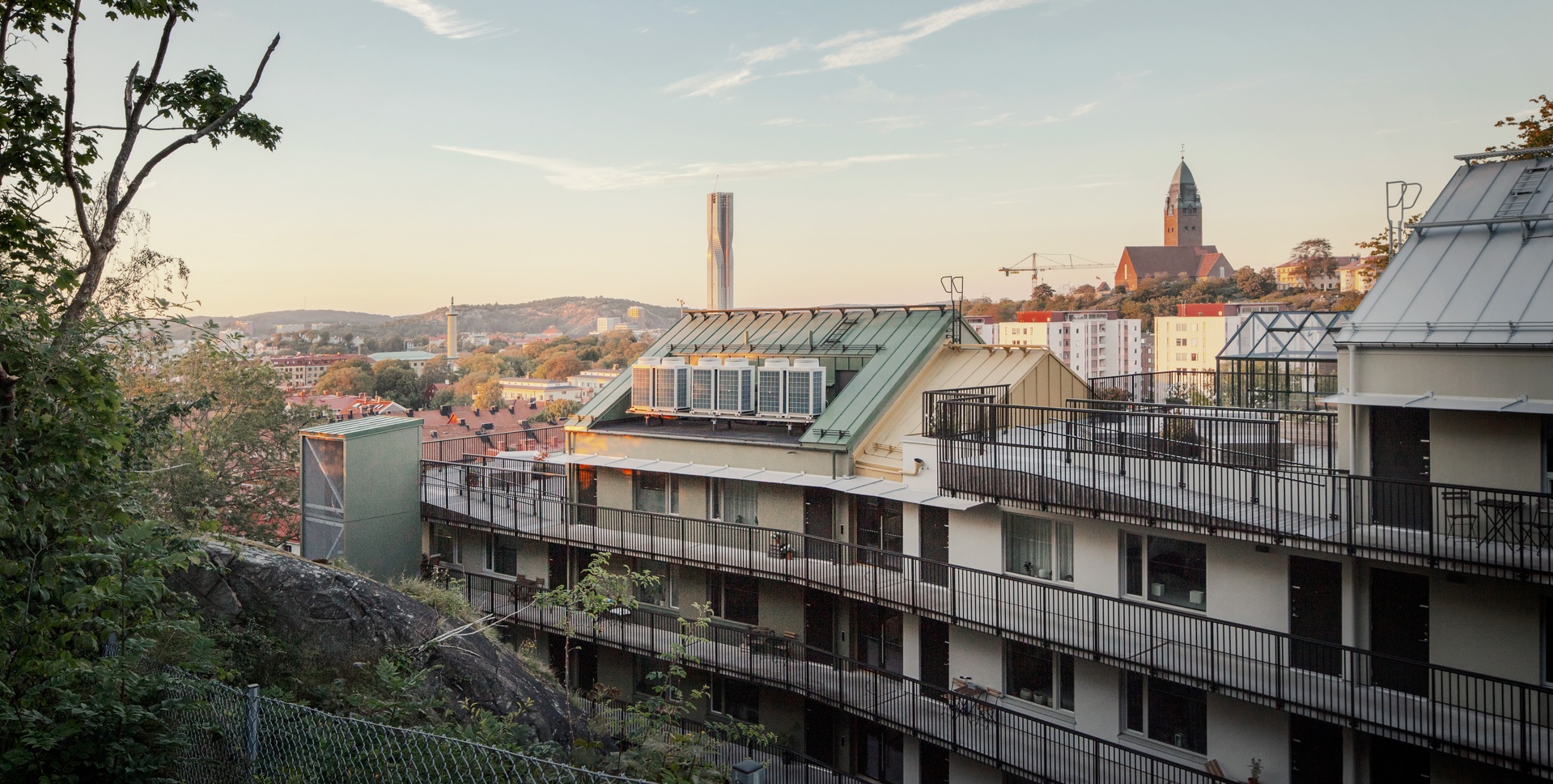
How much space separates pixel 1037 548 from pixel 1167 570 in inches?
88.6

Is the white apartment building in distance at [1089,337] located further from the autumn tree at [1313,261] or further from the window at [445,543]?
the window at [445,543]

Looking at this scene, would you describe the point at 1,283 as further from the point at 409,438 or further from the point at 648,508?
the point at 409,438

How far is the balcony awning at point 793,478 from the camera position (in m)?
17.0

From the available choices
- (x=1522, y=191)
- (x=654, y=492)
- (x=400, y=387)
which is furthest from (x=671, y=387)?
(x=400, y=387)

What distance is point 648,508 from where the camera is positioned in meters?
22.4

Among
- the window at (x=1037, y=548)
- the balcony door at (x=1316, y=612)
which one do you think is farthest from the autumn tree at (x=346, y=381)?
the balcony door at (x=1316, y=612)

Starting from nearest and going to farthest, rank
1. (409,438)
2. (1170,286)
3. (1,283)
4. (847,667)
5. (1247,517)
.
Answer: (1,283) → (1247,517) → (847,667) → (409,438) → (1170,286)

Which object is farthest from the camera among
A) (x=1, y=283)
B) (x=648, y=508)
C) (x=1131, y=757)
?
(x=648, y=508)

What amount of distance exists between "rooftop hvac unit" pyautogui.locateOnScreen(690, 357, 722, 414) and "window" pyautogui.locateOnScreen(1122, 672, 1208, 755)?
36.7 feet

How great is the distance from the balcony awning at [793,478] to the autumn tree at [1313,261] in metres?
91.4

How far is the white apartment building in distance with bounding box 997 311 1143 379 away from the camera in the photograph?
9825 centimetres

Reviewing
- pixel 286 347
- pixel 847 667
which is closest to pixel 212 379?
pixel 847 667

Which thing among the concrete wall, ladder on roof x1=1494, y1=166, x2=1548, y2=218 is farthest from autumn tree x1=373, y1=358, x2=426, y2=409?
ladder on roof x1=1494, y1=166, x2=1548, y2=218

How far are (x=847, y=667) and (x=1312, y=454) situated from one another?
29.0 feet
